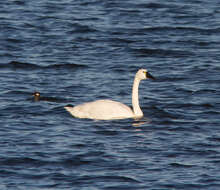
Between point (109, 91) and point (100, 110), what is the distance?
2.58m

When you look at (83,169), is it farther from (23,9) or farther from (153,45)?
(23,9)

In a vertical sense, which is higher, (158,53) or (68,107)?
(158,53)

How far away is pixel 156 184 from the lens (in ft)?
36.6

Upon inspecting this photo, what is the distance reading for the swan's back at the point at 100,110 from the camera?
15.6 m

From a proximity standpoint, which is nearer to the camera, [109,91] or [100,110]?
[100,110]

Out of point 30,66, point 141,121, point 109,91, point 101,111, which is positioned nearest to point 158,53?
point 30,66

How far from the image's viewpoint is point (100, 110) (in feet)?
51.1

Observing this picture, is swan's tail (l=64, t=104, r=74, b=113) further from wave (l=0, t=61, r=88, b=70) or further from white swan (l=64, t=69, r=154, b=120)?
wave (l=0, t=61, r=88, b=70)

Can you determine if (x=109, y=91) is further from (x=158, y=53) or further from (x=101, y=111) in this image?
(x=158, y=53)

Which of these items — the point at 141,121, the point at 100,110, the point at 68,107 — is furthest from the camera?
the point at 68,107

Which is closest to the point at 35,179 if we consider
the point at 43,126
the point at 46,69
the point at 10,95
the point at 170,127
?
the point at 43,126

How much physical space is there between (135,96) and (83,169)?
466cm

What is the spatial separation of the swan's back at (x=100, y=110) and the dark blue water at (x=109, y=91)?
0.52 ft

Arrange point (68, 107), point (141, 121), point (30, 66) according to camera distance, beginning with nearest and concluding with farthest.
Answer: point (141, 121), point (68, 107), point (30, 66)
